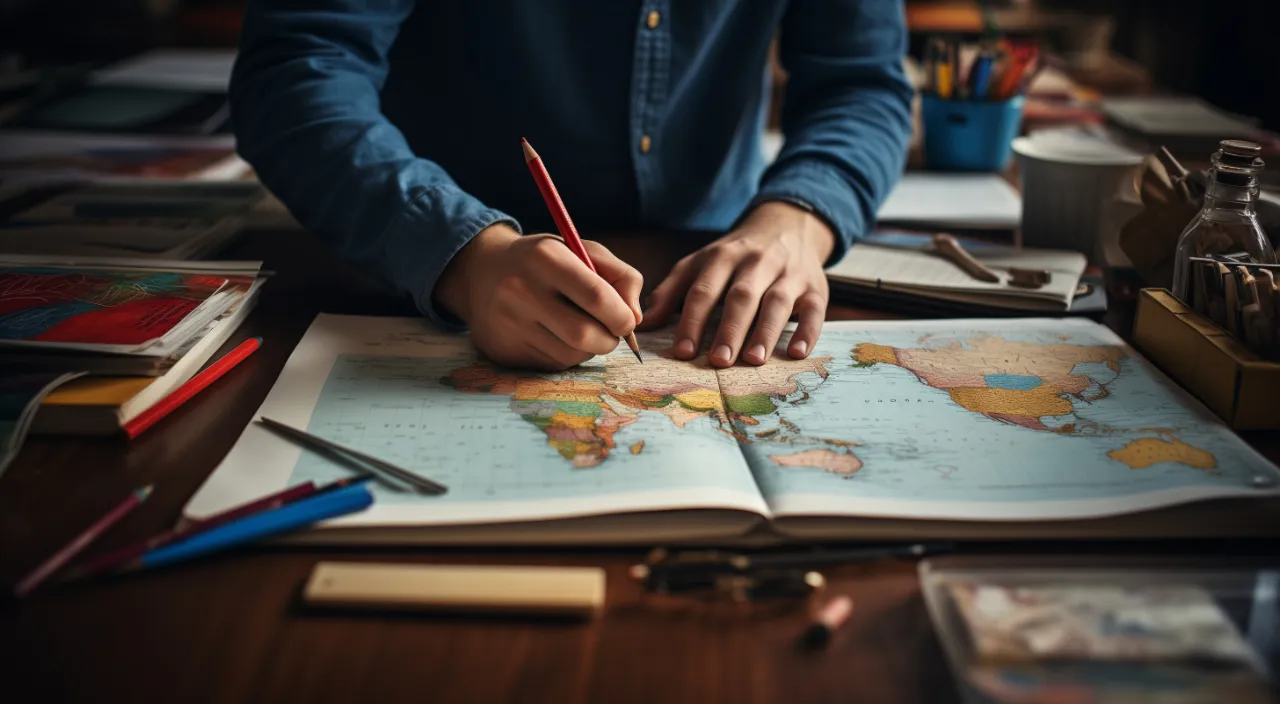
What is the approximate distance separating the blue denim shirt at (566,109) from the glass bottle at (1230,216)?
0.30 m

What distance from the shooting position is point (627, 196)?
3.82 feet

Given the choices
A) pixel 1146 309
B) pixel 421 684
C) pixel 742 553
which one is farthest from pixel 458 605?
pixel 1146 309

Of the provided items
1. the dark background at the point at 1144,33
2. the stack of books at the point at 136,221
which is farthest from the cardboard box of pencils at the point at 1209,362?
the dark background at the point at 1144,33

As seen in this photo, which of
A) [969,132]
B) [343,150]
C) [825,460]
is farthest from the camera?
[969,132]

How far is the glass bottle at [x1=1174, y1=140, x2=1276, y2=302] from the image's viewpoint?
0.73m

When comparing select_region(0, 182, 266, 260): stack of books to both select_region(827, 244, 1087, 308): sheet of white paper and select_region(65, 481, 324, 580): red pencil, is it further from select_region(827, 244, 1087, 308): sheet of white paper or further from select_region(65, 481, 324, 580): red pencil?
select_region(827, 244, 1087, 308): sheet of white paper

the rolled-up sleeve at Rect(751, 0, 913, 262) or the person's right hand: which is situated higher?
the rolled-up sleeve at Rect(751, 0, 913, 262)

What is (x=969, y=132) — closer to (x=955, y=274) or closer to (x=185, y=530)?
(x=955, y=274)

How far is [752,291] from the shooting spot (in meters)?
0.79

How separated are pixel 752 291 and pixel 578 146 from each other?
0.41 meters

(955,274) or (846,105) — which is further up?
(846,105)

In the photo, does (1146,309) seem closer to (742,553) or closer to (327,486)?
(742,553)

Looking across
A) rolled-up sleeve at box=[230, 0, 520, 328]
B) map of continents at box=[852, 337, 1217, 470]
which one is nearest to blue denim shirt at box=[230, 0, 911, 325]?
rolled-up sleeve at box=[230, 0, 520, 328]

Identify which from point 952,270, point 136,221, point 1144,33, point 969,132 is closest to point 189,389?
point 136,221
